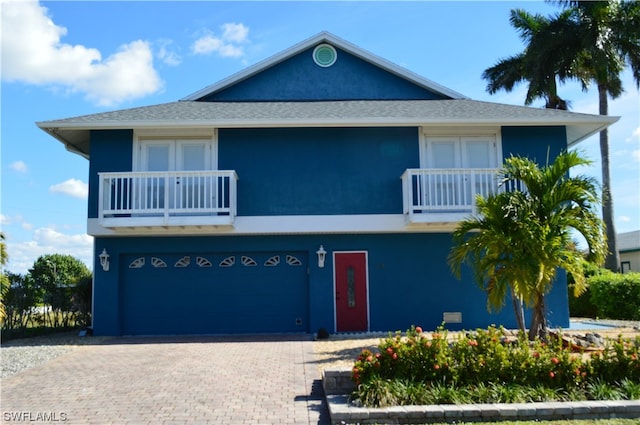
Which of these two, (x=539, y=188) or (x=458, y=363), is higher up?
(x=539, y=188)

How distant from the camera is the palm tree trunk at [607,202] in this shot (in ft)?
70.5

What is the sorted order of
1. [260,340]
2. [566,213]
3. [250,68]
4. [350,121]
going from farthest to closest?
1. [250,68]
2. [350,121]
3. [260,340]
4. [566,213]

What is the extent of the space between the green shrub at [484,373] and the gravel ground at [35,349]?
264 inches

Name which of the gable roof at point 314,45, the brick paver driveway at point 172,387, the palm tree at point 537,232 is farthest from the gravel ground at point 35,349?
the palm tree at point 537,232

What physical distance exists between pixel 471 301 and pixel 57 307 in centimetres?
1163

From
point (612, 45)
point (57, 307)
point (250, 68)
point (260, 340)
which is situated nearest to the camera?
point (260, 340)

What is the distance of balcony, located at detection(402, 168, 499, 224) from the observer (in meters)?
12.9

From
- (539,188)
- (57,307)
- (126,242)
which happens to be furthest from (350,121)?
(57,307)

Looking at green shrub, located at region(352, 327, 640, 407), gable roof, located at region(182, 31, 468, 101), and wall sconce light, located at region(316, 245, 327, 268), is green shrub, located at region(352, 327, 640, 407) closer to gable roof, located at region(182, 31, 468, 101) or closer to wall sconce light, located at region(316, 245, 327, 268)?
wall sconce light, located at region(316, 245, 327, 268)

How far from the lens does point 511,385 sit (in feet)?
21.3

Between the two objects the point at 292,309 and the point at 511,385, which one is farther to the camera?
the point at 292,309

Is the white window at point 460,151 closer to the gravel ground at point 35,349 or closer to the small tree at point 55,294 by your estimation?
the gravel ground at point 35,349

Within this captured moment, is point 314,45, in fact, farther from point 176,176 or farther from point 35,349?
point 35,349

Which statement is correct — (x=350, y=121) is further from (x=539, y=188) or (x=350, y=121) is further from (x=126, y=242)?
(x=126, y=242)
